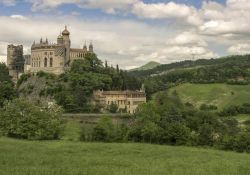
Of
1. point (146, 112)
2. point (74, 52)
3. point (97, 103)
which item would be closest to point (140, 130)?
point (146, 112)

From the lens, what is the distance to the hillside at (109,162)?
42.5 m

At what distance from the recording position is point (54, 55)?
160 metres

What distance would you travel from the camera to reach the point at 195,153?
6375 cm

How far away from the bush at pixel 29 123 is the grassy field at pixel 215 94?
290ft

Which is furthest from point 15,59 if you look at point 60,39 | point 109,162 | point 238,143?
point 109,162

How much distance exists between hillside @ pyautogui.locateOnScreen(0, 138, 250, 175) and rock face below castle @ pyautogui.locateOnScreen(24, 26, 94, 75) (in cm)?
9608

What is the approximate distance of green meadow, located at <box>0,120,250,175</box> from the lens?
42438 mm

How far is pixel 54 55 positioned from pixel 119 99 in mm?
30206

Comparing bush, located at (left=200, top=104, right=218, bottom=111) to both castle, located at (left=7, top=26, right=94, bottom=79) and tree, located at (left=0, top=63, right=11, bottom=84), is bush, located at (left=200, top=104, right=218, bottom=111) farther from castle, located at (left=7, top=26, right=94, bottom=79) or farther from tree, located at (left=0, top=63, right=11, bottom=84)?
tree, located at (left=0, top=63, right=11, bottom=84)

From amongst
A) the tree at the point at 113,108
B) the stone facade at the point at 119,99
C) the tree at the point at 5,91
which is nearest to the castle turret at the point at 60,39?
the tree at the point at 5,91

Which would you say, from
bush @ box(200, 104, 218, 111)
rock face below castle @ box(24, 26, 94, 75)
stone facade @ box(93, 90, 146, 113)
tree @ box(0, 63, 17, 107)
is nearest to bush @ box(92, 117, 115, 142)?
stone facade @ box(93, 90, 146, 113)

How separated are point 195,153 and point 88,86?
86.5m

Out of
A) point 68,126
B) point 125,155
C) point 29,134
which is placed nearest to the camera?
point 125,155

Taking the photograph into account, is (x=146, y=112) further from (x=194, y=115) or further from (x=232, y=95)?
(x=232, y=95)
